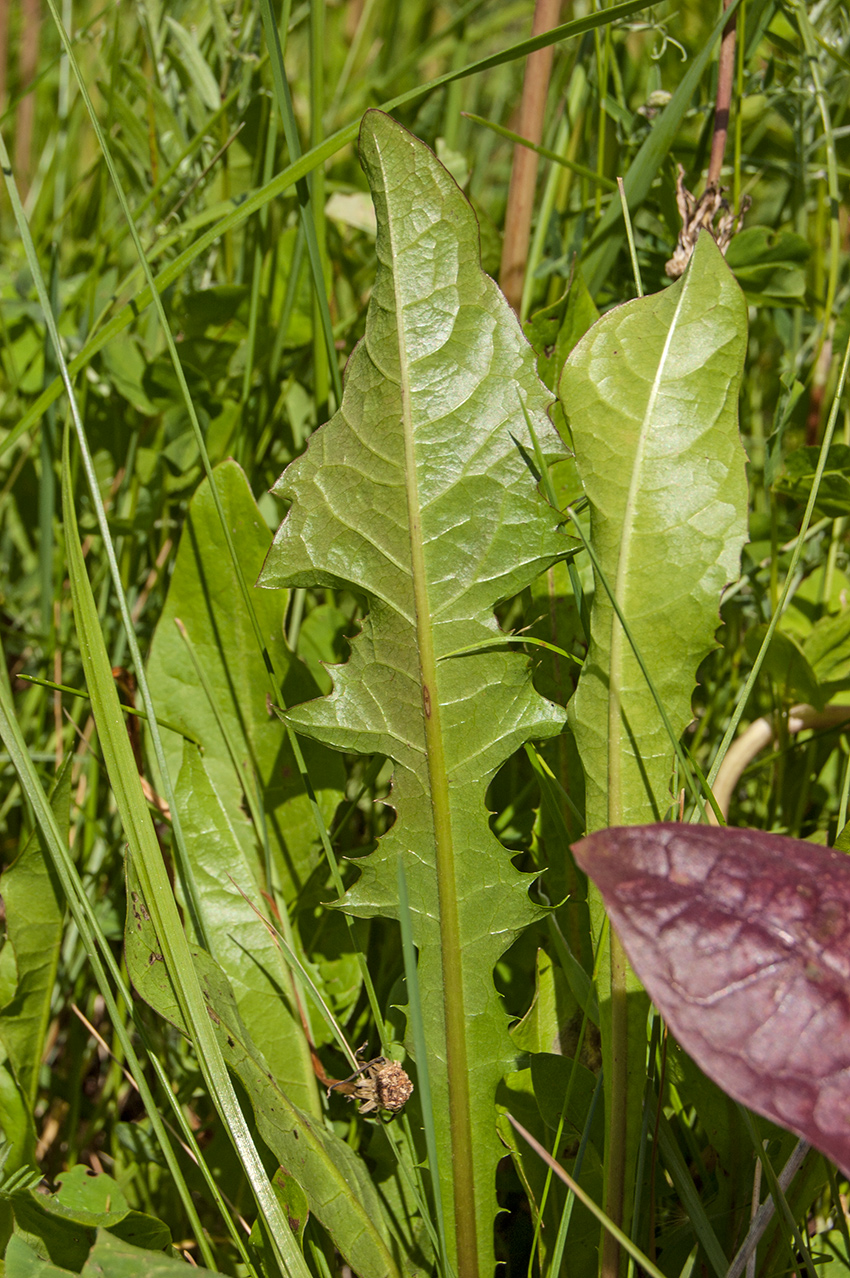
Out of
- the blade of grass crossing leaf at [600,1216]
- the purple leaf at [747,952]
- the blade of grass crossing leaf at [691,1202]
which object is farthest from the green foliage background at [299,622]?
the purple leaf at [747,952]

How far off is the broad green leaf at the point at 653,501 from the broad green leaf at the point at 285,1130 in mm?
311

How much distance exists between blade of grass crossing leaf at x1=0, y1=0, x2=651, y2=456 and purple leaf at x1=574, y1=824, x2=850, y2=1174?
78 centimetres

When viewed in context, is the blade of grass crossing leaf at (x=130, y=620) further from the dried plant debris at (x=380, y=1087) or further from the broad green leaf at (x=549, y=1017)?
the broad green leaf at (x=549, y=1017)

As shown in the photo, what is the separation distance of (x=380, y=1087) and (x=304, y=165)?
982mm

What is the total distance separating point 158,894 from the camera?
89 cm

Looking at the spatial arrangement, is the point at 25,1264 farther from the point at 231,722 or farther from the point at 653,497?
the point at 653,497

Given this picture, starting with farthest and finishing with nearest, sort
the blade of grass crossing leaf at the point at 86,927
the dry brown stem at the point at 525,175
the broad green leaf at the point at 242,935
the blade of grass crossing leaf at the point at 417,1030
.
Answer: the dry brown stem at the point at 525,175 → the broad green leaf at the point at 242,935 → the blade of grass crossing leaf at the point at 86,927 → the blade of grass crossing leaf at the point at 417,1030

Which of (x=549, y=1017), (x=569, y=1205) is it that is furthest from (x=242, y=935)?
(x=569, y=1205)

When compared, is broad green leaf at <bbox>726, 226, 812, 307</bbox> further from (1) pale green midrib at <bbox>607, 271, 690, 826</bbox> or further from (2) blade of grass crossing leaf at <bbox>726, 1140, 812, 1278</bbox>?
(2) blade of grass crossing leaf at <bbox>726, 1140, 812, 1278</bbox>

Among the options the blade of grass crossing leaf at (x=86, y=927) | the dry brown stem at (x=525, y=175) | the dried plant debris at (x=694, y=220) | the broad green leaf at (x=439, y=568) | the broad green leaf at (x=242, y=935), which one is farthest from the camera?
the dry brown stem at (x=525, y=175)

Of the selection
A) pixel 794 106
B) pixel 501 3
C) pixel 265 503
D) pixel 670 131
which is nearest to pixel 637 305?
pixel 670 131

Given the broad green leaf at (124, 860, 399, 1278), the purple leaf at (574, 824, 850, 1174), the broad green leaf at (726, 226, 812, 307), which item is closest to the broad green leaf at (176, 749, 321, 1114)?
the broad green leaf at (124, 860, 399, 1278)

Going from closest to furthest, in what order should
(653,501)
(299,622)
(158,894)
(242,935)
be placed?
(158,894) < (653,501) < (242,935) < (299,622)

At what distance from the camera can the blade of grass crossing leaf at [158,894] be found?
0.84m
